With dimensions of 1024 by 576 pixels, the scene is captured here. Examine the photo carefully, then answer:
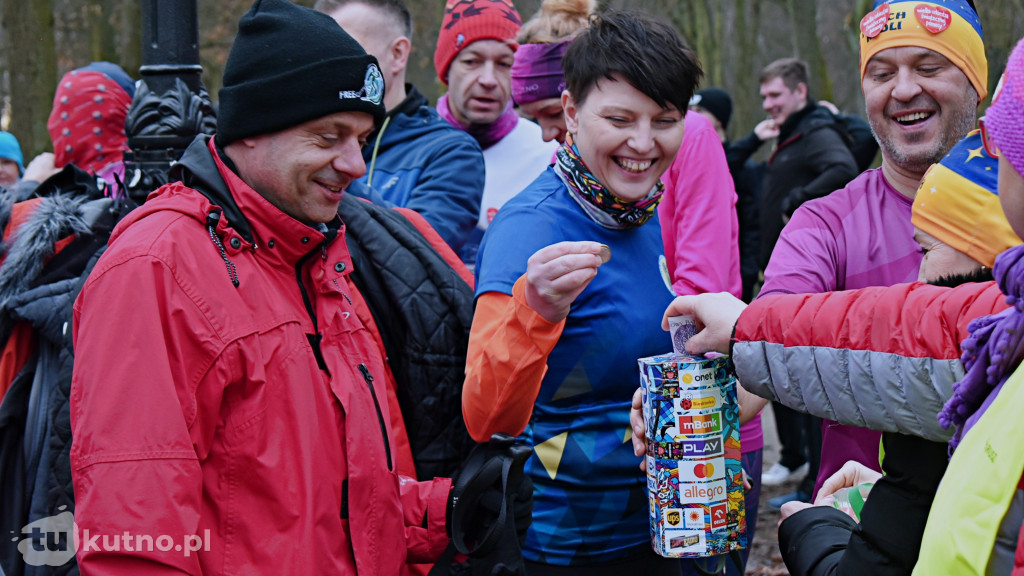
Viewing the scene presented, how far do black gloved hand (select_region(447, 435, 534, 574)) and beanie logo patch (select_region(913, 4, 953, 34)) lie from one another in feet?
5.15

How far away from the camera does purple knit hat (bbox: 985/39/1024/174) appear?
143 centimetres

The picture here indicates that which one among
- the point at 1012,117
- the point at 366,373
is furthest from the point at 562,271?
the point at 1012,117

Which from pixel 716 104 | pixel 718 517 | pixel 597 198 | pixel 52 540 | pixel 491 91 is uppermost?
pixel 491 91

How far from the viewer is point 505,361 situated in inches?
88.0

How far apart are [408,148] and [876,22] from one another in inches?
72.5

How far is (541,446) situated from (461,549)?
35 centimetres

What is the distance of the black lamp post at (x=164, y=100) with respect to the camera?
10.5ft

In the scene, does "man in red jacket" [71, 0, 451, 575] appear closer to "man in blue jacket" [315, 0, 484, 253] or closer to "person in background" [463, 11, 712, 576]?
"person in background" [463, 11, 712, 576]

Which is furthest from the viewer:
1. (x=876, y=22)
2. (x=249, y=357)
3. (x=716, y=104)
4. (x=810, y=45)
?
(x=810, y=45)

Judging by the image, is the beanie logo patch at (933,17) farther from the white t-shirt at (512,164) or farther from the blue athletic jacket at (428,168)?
the white t-shirt at (512,164)

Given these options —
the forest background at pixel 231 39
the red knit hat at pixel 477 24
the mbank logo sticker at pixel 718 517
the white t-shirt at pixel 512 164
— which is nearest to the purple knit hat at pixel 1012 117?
the mbank logo sticker at pixel 718 517

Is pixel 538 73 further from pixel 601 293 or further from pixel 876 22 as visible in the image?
pixel 601 293

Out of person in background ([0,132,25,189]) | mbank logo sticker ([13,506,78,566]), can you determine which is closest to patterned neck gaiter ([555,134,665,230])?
mbank logo sticker ([13,506,78,566])

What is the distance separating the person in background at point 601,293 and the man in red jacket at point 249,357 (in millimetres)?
408
